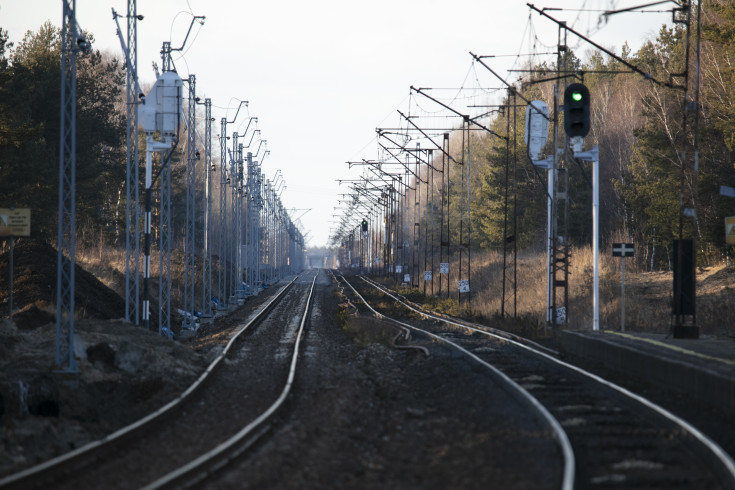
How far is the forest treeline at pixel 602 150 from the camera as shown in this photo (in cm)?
3350

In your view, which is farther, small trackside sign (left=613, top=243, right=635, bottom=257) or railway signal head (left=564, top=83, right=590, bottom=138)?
small trackside sign (left=613, top=243, right=635, bottom=257)

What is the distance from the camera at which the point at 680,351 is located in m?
17.3

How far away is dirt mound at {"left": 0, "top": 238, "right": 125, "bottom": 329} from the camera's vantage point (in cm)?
2605

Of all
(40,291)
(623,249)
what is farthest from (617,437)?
(40,291)

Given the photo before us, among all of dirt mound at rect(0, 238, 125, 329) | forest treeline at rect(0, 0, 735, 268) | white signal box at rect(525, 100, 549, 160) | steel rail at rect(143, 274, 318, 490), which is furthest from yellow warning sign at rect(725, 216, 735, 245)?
dirt mound at rect(0, 238, 125, 329)

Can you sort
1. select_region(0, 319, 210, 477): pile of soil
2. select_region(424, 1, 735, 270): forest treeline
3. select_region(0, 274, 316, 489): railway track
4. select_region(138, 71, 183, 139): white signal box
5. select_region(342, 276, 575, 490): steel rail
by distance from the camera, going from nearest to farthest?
select_region(342, 276, 575, 490): steel rail → select_region(0, 274, 316, 489): railway track → select_region(0, 319, 210, 477): pile of soil → select_region(138, 71, 183, 139): white signal box → select_region(424, 1, 735, 270): forest treeline

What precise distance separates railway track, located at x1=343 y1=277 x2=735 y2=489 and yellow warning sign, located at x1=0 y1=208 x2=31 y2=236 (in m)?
14.5

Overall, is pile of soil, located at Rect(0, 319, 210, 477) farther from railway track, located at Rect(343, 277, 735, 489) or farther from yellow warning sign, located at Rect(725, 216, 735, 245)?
yellow warning sign, located at Rect(725, 216, 735, 245)

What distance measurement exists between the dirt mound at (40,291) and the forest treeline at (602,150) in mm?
3645

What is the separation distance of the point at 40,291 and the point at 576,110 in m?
20.8

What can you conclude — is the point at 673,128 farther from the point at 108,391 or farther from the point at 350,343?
the point at 108,391

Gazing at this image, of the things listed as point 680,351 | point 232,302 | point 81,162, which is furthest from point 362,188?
point 680,351

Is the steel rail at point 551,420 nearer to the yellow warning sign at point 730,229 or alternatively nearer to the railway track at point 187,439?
the railway track at point 187,439

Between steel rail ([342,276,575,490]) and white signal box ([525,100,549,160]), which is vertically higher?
white signal box ([525,100,549,160])
